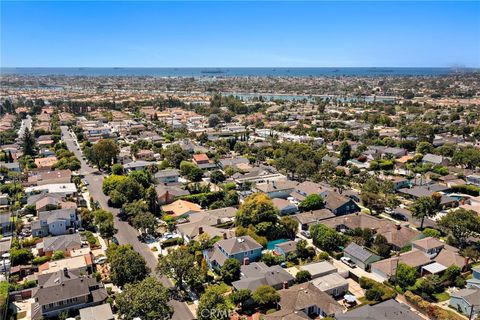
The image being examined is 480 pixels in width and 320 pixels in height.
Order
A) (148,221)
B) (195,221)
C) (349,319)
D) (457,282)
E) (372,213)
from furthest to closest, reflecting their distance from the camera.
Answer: (372,213) → (195,221) → (148,221) → (457,282) → (349,319)

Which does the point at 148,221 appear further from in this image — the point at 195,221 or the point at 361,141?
the point at 361,141

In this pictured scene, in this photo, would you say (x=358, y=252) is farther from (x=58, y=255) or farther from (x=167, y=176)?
(x=167, y=176)

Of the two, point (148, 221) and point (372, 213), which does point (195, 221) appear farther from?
point (372, 213)

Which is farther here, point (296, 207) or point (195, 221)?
point (296, 207)

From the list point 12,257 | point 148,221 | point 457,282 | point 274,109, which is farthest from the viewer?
point 274,109

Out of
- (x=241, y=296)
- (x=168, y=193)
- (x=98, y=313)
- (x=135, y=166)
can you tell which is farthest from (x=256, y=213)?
(x=135, y=166)

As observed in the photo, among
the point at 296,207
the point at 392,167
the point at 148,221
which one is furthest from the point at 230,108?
the point at 148,221
